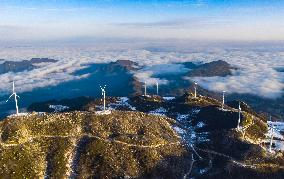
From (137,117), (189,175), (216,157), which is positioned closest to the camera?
(189,175)

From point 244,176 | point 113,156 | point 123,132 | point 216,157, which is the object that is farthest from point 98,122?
point 244,176

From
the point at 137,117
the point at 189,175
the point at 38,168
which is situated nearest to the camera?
the point at 38,168

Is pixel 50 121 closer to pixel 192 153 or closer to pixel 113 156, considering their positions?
pixel 113 156

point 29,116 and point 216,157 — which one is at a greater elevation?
point 29,116

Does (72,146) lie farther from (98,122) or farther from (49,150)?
(98,122)

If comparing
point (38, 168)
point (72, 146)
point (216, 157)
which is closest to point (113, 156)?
point (72, 146)

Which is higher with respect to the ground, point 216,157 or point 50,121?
point 50,121

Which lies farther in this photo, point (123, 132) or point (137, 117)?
point (137, 117)

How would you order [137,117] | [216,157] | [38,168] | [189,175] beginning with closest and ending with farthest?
[38,168], [189,175], [216,157], [137,117]

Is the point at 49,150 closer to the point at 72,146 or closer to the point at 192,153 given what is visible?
the point at 72,146

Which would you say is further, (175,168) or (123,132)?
(123,132)
